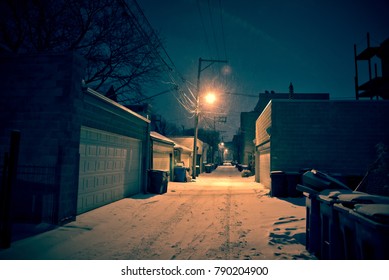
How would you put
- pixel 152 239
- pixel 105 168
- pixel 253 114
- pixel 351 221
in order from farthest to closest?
Answer: 1. pixel 253 114
2. pixel 105 168
3. pixel 152 239
4. pixel 351 221

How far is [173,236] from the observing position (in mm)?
5035

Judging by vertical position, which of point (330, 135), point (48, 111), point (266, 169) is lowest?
point (266, 169)

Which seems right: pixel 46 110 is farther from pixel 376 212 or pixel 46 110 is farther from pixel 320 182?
pixel 376 212

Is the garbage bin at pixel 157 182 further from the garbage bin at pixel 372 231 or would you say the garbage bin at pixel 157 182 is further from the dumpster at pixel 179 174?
the garbage bin at pixel 372 231

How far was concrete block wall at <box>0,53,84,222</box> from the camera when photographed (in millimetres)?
5883

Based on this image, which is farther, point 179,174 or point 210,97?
point 210,97

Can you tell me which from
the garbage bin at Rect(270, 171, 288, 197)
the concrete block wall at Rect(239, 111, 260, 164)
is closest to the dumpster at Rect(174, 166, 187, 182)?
the garbage bin at Rect(270, 171, 288, 197)

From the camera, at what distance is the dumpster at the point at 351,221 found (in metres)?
2.61

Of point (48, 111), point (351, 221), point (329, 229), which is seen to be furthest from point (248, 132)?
point (351, 221)

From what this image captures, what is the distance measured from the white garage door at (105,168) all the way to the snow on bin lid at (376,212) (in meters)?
6.57

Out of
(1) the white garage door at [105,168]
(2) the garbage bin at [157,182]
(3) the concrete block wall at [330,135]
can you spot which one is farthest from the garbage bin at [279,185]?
(1) the white garage door at [105,168]

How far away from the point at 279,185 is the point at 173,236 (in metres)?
7.05

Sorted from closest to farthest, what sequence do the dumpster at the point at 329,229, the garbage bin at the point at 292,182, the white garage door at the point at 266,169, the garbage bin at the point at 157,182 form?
the dumpster at the point at 329,229, the garbage bin at the point at 292,182, the garbage bin at the point at 157,182, the white garage door at the point at 266,169

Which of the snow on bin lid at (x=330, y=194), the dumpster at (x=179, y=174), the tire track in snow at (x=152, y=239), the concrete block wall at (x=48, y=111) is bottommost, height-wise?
the tire track in snow at (x=152, y=239)
